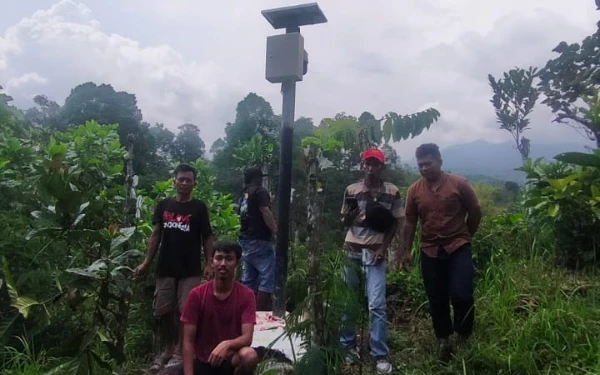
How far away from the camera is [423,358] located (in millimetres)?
3701

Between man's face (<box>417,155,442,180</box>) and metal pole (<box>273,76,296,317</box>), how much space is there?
3.92ft

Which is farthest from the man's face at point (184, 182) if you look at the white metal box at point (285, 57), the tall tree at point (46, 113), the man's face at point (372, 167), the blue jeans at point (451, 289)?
the tall tree at point (46, 113)

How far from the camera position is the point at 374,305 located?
3666mm

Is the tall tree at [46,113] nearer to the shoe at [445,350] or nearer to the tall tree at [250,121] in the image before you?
the tall tree at [250,121]

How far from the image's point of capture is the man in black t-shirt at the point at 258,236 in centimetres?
488

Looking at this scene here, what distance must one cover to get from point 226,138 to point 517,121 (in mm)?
9948

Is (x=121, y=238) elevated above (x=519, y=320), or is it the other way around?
(x=121, y=238)

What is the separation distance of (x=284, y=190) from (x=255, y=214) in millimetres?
600

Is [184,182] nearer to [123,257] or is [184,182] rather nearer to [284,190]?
[284,190]

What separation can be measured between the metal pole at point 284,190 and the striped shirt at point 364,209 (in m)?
0.66

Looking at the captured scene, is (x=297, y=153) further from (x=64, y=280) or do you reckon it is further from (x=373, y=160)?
(x=64, y=280)

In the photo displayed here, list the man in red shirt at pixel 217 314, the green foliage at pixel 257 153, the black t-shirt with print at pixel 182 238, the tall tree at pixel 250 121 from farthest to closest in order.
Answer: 1. the tall tree at pixel 250 121
2. the green foliage at pixel 257 153
3. the black t-shirt with print at pixel 182 238
4. the man in red shirt at pixel 217 314

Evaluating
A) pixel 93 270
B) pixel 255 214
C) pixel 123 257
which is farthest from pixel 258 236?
pixel 93 270

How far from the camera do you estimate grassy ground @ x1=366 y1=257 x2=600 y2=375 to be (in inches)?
131
